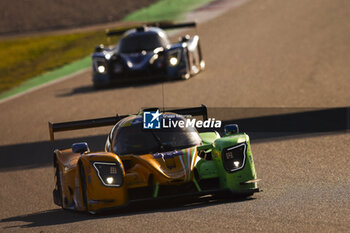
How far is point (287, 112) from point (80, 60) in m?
13.7

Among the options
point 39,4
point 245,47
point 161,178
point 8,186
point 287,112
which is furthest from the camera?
point 39,4

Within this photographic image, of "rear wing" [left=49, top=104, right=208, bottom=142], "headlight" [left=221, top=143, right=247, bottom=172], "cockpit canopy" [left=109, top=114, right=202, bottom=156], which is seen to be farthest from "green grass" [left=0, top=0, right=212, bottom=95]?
"headlight" [left=221, top=143, right=247, bottom=172]

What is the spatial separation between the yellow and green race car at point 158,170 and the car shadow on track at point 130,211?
10 centimetres

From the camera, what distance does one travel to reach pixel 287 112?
17984 mm

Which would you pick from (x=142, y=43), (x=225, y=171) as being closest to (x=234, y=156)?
(x=225, y=171)

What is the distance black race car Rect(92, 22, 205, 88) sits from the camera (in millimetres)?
22953

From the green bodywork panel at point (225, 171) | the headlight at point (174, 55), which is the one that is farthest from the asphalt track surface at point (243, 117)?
the headlight at point (174, 55)

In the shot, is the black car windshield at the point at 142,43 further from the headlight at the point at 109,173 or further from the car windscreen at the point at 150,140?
the headlight at the point at 109,173

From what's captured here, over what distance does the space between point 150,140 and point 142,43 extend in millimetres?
13292

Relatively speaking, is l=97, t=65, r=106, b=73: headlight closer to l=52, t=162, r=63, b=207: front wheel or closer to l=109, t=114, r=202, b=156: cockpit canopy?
l=52, t=162, r=63, b=207: front wheel

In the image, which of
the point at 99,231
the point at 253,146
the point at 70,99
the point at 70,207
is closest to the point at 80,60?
the point at 70,99

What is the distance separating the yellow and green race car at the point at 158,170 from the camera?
962cm

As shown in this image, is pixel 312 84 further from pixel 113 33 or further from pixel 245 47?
pixel 245 47

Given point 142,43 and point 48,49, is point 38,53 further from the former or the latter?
point 142,43
